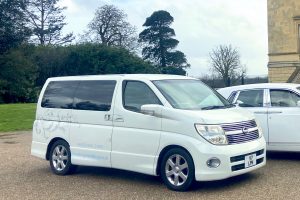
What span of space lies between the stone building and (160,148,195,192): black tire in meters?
26.1

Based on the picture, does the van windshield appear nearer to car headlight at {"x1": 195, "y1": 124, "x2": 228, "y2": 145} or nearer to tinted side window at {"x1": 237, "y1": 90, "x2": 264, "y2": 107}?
car headlight at {"x1": 195, "y1": 124, "x2": 228, "y2": 145}

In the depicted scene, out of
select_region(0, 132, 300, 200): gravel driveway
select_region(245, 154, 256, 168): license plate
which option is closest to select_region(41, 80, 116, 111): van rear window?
select_region(0, 132, 300, 200): gravel driveway

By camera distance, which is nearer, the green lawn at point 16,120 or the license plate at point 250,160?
the license plate at point 250,160

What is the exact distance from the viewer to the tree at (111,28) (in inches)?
2345

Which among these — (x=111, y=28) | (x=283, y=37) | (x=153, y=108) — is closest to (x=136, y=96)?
(x=153, y=108)

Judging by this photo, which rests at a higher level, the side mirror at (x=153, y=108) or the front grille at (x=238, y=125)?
the side mirror at (x=153, y=108)

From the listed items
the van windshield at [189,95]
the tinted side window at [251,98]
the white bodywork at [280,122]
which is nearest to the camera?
the van windshield at [189,95]

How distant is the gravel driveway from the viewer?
6652mm

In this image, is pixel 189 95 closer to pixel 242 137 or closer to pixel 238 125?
pixel 238 125

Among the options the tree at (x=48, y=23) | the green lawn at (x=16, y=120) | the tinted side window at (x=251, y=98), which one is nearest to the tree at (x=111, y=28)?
the tree at (x=48, y=23)

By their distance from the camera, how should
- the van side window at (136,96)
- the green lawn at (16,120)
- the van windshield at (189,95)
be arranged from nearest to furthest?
the van windshield at (189,95), the van side window at (136,96), the green lawn at (16,120)

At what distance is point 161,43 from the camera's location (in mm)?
69000

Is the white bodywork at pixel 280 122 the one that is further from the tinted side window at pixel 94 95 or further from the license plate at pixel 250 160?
the tinted side window at pixel 94 95

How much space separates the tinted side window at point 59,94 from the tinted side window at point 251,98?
3.74 metres
